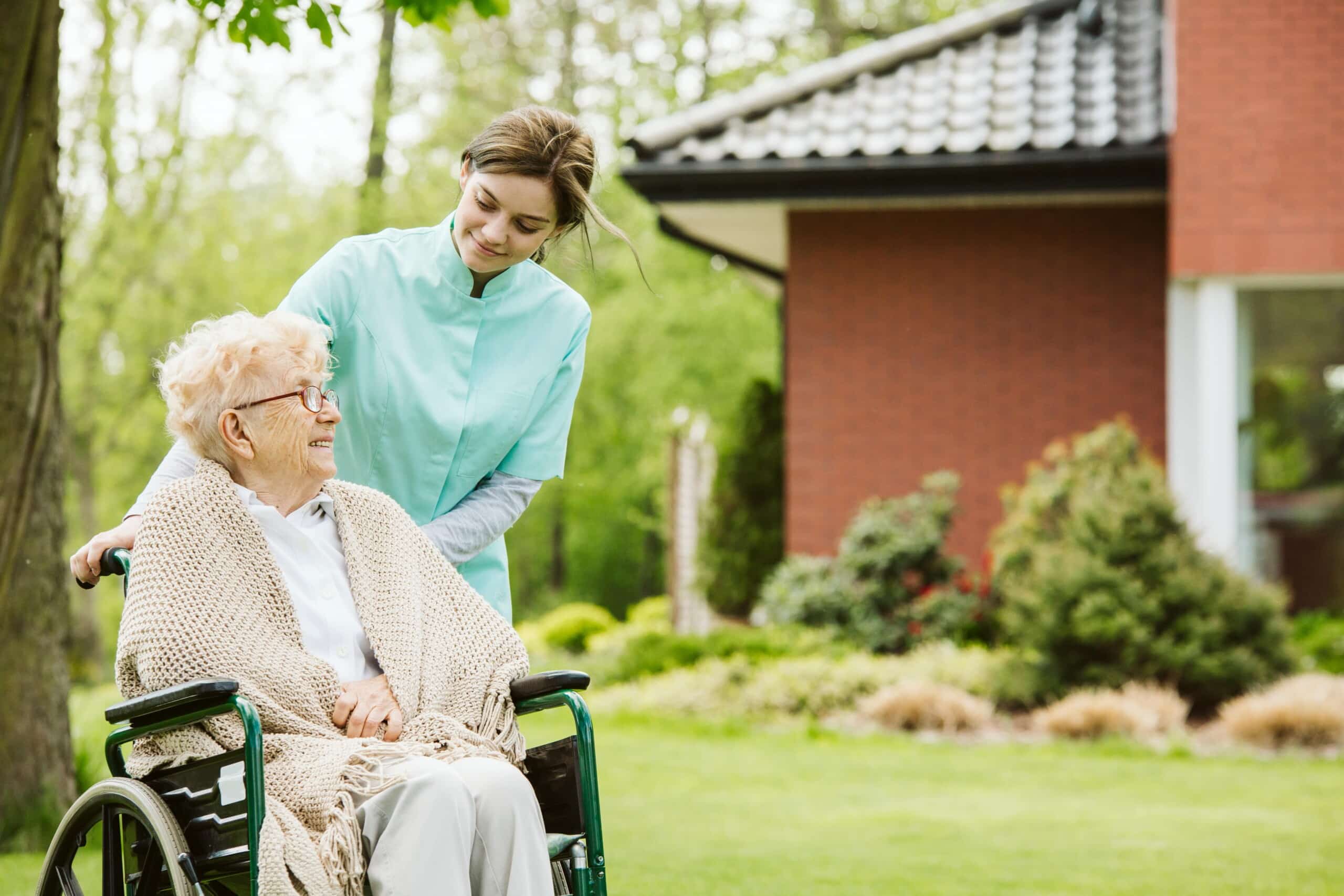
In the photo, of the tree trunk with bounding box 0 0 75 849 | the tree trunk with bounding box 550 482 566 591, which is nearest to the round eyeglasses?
the tree trunk with bounding box 0 0 75 849

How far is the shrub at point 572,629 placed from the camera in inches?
512

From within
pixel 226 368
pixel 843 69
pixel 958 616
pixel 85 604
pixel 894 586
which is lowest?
pixel 85 604

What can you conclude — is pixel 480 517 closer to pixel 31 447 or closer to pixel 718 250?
pixel 31 447

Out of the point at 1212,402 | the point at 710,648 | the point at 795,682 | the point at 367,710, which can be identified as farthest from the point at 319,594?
the point at 1212,402

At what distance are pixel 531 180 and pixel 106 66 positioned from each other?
1054 centimetres

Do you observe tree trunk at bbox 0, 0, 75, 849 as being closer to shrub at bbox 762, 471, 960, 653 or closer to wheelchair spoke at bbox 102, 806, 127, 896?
wheelchair spoke at bbox 102, 806, 127, 896

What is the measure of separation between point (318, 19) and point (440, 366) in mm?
1502

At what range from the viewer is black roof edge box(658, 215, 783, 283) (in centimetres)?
1059

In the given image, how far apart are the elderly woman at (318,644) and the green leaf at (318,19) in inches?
64.1

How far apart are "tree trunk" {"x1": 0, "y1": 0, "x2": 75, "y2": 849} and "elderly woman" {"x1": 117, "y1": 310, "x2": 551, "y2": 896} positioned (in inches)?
61.5

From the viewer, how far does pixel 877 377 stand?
9.30 metres

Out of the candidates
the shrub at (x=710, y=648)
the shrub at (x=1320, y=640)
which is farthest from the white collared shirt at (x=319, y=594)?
the shrub at (x=1320, y=640)

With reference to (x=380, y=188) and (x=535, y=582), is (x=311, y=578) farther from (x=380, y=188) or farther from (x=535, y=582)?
(x=535, y=582)

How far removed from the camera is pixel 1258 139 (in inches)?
331
